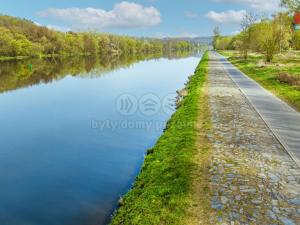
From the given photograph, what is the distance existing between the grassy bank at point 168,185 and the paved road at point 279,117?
2.95 meters

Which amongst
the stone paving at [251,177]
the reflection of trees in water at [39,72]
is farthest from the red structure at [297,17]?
the stone paving at [251,177]

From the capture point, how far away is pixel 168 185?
834 centimetres

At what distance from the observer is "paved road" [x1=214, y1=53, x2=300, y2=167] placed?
10.8 meters

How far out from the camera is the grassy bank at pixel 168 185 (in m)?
6.97

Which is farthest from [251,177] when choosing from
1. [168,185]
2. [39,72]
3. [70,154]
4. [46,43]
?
[46,43]

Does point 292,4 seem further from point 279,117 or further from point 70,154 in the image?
point 70,154

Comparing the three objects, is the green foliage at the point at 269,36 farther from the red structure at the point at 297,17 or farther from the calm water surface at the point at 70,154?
the calm water surface at the point at 70,154

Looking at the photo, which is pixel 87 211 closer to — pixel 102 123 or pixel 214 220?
pixel 214 220

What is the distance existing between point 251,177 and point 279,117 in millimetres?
7170

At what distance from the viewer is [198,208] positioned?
6949 mm

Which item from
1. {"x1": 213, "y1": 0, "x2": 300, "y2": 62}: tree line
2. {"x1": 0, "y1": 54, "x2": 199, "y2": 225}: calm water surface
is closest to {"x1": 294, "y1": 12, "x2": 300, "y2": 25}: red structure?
{"x1": 213, "y1": 0, "x2": 300, "y2": 62}: tree line

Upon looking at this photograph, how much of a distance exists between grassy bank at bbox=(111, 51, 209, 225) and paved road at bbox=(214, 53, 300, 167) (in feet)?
9.68

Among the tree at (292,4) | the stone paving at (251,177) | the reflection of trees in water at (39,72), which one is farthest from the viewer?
the tree at (292,4)

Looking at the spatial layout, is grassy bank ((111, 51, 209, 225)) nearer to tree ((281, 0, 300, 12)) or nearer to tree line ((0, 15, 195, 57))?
tree ((281, 0, 300, 12))
